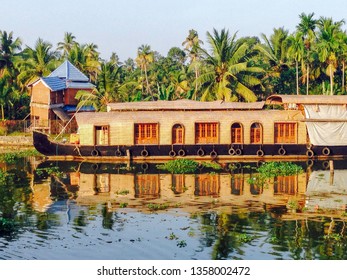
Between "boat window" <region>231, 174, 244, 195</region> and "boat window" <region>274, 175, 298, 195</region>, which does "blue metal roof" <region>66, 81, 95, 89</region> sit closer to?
"boat window" <region>231, 174, 244, 195</region>

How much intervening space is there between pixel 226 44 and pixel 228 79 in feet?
6.50

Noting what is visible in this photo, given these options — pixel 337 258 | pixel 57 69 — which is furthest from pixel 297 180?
pixel 57 69

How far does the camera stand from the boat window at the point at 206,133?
90.8 feet

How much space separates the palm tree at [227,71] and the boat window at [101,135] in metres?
7.07

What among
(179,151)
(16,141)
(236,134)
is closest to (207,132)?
(236,134)

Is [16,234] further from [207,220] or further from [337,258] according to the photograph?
[337,258]

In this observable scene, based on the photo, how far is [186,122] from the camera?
89.8 feet

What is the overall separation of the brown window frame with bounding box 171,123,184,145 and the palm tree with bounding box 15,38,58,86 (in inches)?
672

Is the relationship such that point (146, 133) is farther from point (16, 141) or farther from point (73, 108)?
point (73, 108)

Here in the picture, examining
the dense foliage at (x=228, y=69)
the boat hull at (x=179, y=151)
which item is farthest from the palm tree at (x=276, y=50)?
the boat hull at (x=179, y=151)

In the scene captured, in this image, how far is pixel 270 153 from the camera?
1080 inches

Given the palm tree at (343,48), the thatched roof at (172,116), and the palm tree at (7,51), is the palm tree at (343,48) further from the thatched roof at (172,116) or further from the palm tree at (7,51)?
the palm tree at (7,51)

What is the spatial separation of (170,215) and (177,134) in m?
12.3

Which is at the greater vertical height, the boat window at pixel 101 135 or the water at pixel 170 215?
the boat window at pixel 101 135
